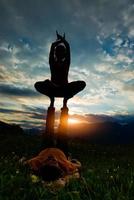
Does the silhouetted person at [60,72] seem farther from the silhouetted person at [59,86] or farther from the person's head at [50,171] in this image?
the person's head at [50,171]

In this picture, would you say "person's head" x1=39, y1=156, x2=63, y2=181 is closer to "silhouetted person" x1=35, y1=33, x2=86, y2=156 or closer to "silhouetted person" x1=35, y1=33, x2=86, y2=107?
"silhouetted person" x1=35, y1=33, x2=86, y2=156

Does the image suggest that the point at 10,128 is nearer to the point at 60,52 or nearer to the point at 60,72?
the point at 60,72

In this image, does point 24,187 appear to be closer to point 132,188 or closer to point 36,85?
point 132,188

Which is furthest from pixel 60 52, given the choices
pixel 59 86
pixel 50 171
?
pixel 50 171

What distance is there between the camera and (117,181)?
28.8 ft

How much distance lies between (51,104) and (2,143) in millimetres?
13142

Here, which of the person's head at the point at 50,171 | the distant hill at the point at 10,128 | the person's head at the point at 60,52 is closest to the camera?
the person's head at the point at 50,171

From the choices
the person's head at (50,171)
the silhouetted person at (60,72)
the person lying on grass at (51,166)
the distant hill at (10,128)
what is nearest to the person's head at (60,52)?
the silhouetted person at (60,72)

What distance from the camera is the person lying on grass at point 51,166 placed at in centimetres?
970

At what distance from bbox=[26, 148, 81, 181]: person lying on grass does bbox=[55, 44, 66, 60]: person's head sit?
139 inches

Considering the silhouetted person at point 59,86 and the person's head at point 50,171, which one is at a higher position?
the silhouetted person at point 59,86

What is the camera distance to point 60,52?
12875 millimetres

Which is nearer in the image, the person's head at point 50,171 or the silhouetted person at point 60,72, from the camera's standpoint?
the person's head at point 50,171

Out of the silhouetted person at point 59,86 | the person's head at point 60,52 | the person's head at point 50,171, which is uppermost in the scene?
the person's head at point 60,52
